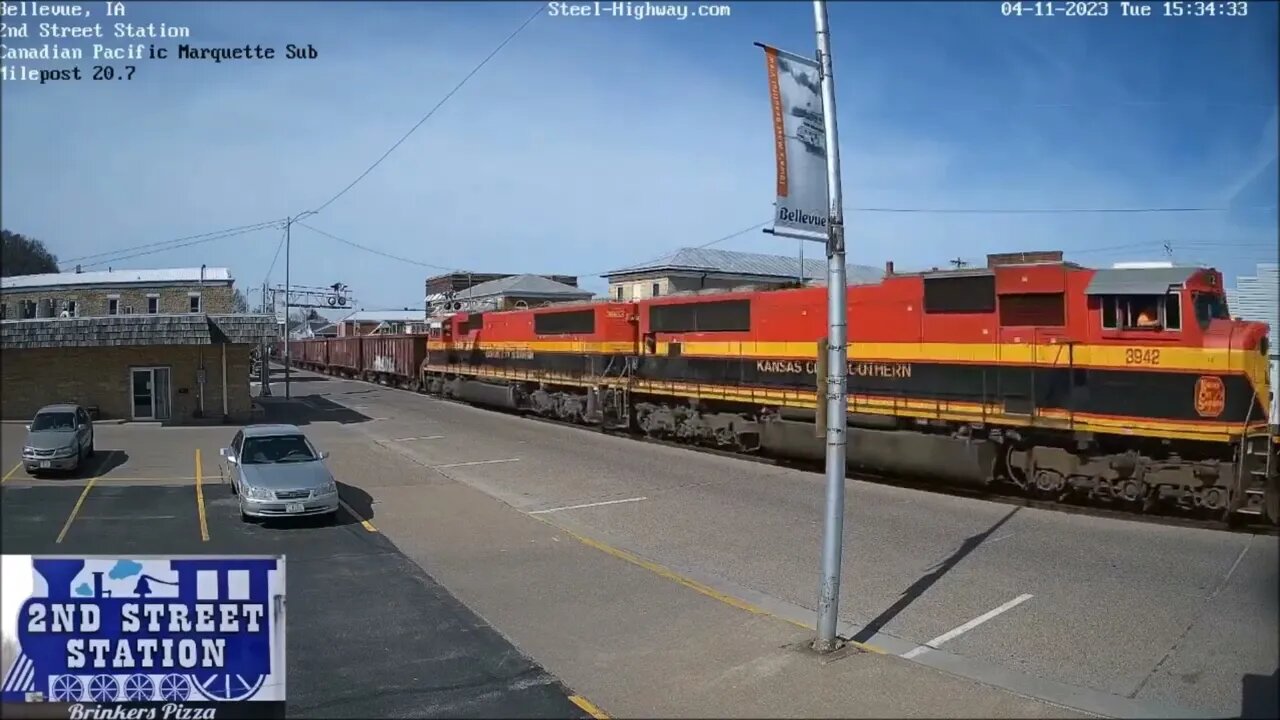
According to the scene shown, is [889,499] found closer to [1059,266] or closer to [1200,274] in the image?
[1059,266]

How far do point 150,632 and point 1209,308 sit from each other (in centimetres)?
1376

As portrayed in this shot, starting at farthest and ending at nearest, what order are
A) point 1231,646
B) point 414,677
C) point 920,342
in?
point 920,342
point 1231,646
point 414,677

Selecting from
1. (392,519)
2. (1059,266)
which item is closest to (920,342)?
(1059,266)

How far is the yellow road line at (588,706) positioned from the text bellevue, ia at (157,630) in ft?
8.75

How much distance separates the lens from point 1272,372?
1243 centimetres

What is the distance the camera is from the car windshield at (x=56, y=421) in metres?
11.7

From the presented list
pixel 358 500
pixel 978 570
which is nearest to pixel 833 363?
pixel 978 570

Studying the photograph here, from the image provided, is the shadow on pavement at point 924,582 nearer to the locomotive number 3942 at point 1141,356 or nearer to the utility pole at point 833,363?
the utility pole at point 833,363

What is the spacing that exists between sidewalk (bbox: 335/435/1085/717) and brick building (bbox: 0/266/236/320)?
4.79 metres

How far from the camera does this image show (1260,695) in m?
6.30

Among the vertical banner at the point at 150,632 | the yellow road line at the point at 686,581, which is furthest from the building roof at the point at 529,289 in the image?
the vertical banner at the point at 150,632

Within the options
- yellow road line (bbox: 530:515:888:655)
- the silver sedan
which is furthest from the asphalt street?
the silver sedan

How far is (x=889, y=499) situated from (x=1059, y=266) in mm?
4734

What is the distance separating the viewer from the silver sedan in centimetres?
1259
